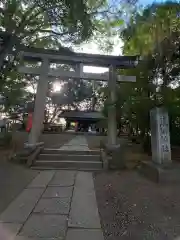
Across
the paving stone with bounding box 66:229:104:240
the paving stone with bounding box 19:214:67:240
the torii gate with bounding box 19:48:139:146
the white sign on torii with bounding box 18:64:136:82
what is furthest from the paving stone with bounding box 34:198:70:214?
the white sign on torii with bounding box 18:64:136:82

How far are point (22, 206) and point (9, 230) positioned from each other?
1122 mm

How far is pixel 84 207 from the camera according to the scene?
466 centimetres

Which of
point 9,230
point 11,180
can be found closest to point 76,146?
point 11,180

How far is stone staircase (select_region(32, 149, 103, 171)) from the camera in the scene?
29.2 feet

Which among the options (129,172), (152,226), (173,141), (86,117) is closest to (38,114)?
(129,172)

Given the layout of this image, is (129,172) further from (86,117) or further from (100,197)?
(86,117)

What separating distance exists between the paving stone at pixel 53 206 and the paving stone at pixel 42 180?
4.20 feet

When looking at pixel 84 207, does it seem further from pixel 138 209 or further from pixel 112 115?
pixel 112 115

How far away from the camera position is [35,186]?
20.4ft

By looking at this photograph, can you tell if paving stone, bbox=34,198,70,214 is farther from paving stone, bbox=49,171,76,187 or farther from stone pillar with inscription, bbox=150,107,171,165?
stone pillar with inscription, bbox=150,107,171,165

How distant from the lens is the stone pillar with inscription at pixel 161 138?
7409 mm

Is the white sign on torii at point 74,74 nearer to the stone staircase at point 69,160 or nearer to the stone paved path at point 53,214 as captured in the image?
the stone staircase at point 69,160

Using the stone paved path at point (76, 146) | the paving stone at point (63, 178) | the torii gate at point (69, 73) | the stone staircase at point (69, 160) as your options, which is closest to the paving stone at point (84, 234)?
the paving stone at point (63, 178)

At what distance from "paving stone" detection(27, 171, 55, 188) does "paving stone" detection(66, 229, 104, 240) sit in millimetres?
2836
